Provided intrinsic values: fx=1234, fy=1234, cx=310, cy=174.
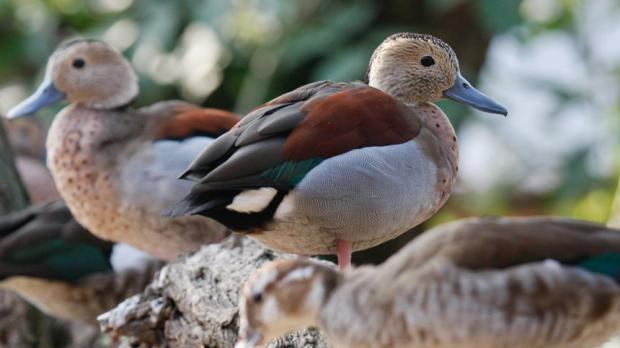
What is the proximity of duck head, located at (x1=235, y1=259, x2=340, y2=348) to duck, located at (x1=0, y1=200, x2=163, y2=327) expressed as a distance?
2.92 m

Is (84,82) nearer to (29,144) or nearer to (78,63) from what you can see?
(78,63)

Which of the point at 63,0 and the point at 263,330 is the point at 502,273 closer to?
the point at 263,330

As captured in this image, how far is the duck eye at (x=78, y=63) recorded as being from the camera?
19.0 feet

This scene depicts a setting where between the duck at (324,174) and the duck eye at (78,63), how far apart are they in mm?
1940

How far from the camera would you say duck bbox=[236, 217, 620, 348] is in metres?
2.90

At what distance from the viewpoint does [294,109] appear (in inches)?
158

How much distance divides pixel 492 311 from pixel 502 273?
9 cm

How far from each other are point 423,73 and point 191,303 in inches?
44.8

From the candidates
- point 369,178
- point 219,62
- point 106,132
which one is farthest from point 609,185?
point 369,178

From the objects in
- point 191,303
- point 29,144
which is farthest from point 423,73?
point 29,144

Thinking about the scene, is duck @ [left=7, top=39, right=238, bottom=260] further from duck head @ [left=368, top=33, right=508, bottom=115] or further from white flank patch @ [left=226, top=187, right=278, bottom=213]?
white flank patch @ [left=226, top=187, right=278, bottom=213]

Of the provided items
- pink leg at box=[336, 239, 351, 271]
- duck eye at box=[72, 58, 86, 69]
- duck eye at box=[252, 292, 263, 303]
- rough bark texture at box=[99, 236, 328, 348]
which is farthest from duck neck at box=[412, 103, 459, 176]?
duck eye at box=[72, 58, 86, 69]

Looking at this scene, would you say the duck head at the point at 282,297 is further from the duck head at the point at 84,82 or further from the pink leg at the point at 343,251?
the duck head at the point at 84,82

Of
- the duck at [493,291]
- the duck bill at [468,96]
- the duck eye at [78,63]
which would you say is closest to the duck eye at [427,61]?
the duck bill at [468,96]
